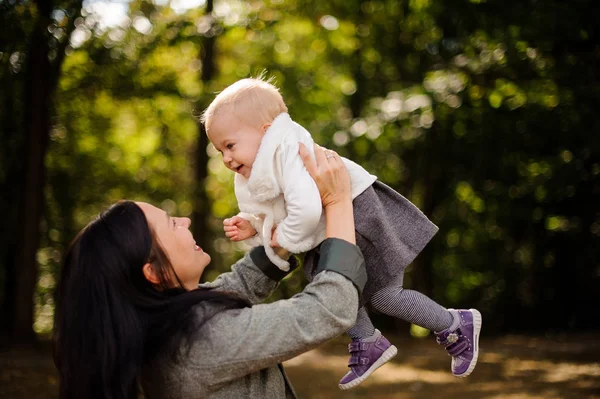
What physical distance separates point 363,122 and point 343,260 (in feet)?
21.3

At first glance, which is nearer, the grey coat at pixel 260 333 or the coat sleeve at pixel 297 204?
the grey coat at pixel 260 333

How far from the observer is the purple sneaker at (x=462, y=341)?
2535mm

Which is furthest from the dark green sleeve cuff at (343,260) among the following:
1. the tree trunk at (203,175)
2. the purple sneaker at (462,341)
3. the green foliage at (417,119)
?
the tree trunk at (203,175)

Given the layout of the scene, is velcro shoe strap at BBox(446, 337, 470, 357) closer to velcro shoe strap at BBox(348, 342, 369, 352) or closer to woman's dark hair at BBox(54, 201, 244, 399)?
velcro shoe strap at BBox(348, 342, 369, 352)

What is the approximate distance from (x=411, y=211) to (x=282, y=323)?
2.62ft

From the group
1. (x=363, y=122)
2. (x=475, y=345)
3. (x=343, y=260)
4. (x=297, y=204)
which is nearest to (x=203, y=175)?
(x=363, y=122)

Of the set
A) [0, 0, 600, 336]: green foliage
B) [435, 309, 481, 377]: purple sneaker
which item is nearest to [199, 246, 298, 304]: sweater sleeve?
[435, 309, 481, 377]: purple sneaker

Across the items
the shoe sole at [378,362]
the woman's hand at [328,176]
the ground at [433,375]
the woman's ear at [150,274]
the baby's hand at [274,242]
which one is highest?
the woman's hand at [328,176]

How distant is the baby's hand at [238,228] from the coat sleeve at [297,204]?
264 mm

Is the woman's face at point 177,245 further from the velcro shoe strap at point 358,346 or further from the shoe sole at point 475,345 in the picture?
the shoe sole at point 475,345

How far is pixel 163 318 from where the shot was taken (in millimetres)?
1950

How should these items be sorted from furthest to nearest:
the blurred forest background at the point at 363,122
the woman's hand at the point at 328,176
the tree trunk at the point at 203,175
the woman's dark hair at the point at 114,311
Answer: the tree trunk at the point at 203,175 → the blurred forest background at the point at 363,122 → the woman's hand at the point at 328,176 → the woman's dark hair at the point at 114,311

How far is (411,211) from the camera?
2.51 meters

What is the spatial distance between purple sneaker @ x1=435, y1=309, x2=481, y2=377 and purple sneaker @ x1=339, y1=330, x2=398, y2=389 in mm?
211
